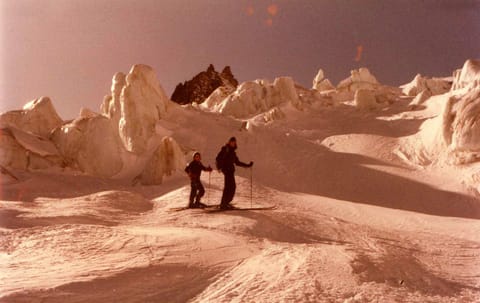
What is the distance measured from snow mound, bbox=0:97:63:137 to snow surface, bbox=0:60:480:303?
154 inches

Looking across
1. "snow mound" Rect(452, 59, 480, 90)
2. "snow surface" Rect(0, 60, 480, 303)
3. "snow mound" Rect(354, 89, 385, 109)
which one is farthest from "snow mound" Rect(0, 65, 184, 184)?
"snow mound" Rect(452, 59, 480, 90)

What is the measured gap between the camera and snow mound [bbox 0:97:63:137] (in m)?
29.8

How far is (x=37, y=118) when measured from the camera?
30.1m

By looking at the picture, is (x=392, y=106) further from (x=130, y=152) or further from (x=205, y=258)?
(x=205, y=258)

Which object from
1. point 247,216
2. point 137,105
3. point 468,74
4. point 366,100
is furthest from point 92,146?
point 468,74

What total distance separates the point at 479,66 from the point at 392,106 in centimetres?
951

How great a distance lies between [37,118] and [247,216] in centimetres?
2545

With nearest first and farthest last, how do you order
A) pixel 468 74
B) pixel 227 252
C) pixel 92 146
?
pixel 227 252 → pixel 92 146 → pixel 468 74

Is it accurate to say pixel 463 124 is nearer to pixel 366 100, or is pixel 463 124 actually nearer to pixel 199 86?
pixel 366 100

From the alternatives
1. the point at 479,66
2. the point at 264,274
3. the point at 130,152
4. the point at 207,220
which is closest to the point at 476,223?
the point at 207,220

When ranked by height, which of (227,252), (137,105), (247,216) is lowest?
(227,252)

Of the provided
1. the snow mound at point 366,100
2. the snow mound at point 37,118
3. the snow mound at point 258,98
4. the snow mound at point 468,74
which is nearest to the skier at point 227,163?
the snow mound at point 37,118

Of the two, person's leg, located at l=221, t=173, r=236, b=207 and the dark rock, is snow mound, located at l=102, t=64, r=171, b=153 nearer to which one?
person's leg, located at l=221, t=173, r=236, b=207

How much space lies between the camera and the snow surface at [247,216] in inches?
233
